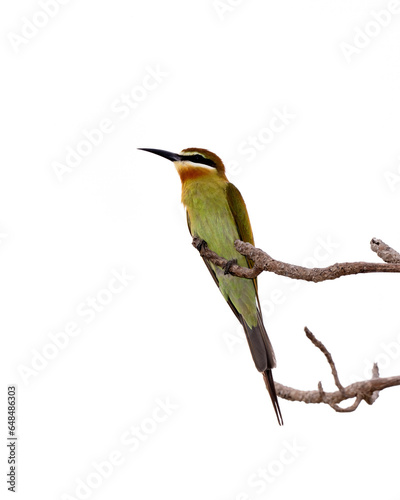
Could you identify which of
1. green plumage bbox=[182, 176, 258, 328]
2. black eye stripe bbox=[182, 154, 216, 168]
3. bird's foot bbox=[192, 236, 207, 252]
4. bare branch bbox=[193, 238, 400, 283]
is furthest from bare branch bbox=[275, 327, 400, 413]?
black eye stripe bbox=[182, 154, 216, 168]

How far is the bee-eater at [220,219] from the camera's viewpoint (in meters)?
4.41

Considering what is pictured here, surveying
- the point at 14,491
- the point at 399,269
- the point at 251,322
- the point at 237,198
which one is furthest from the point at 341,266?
the point at 14,491

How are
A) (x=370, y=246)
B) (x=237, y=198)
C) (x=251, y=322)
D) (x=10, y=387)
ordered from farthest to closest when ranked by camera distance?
(x=10, y=387)
(x=237, y=198)
(x=251, y=322)
(x=370, y=246)

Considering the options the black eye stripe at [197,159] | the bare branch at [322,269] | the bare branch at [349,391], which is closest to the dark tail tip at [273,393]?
the bare branch at [349,391]

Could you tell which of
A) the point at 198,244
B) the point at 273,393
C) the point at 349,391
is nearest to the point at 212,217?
the point at 198,244

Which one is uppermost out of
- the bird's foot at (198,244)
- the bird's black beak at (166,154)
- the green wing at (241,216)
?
the bird's black beak at (166,154)

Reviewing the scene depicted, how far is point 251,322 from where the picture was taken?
4.35 m

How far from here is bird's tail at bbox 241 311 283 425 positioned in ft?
10.6

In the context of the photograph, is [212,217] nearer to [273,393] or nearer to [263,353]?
[263,353]

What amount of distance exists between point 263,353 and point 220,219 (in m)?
1.18

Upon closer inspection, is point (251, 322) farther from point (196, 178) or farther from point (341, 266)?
point (341, 266)

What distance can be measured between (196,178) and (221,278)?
2.76 ft

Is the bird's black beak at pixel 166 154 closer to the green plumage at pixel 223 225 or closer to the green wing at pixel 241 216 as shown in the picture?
the green plumage at pixel 223 225

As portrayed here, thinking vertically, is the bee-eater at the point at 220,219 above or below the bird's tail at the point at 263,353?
above
